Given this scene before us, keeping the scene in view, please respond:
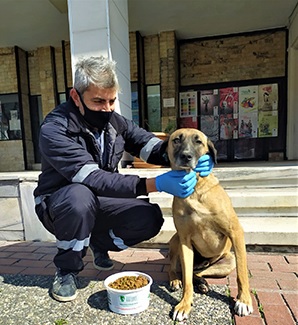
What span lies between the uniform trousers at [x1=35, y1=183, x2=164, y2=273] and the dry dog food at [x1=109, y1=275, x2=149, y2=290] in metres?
0.33

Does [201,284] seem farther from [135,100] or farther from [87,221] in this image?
[135,100]

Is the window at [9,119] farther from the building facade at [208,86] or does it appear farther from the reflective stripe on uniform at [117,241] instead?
the reflective stripe on uniform at [117,241]

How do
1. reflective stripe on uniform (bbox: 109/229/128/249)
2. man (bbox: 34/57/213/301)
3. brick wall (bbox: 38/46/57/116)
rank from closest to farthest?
man (bbox: 34/57/213/301), reflective stripe on uniform (bbox: 109/229/128/249), brick wall (bbox: 38/46/57/116)

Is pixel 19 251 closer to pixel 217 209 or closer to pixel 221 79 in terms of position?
pixel 217 209

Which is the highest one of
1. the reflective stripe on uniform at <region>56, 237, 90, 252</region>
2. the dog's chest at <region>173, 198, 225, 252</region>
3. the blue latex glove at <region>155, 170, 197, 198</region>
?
the blue latex glove at <region>155, 170, 197, 198</region>

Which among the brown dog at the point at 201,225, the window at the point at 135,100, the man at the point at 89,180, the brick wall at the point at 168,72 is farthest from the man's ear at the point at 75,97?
the window at the point at 135,100

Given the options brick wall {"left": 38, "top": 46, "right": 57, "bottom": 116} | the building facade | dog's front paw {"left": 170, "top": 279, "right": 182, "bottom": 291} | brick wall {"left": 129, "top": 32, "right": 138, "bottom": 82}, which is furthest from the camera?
brick wall {"left": 38, "top": 46, "right": 57, "bottom": 116}

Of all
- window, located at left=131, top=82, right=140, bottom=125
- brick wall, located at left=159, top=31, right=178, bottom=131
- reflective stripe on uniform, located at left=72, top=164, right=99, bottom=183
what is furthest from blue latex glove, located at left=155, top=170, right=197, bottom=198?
window, located at left=131, top=82, right=140, bottom=125

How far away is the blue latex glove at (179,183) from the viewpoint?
177 cm

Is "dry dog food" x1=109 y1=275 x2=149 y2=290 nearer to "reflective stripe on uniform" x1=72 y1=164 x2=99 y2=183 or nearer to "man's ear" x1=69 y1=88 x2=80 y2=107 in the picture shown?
"reflective stripe on uniform" x1=72 y1=164 x2=99 y2=183

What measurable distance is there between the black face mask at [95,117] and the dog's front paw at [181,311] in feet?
4.37

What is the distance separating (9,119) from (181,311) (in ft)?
25.2

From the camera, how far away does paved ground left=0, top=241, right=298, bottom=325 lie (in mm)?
1666

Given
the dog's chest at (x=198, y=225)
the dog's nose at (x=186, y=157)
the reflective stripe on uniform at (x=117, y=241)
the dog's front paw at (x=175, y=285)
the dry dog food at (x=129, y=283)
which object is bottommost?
the dog's front paw at (x=175, y=285)
